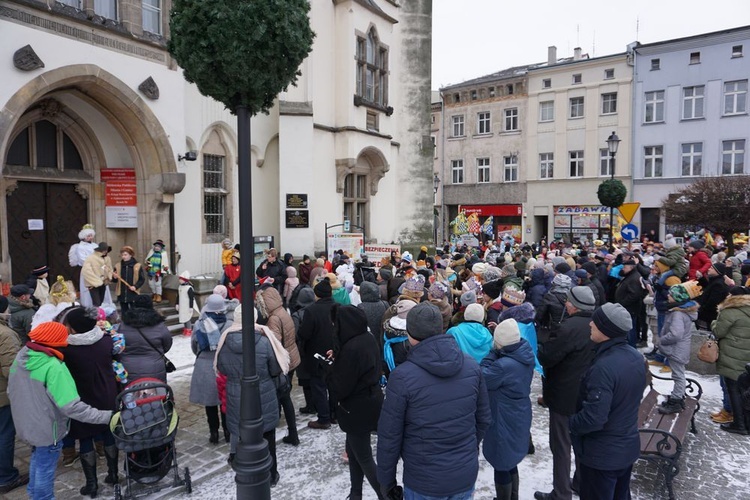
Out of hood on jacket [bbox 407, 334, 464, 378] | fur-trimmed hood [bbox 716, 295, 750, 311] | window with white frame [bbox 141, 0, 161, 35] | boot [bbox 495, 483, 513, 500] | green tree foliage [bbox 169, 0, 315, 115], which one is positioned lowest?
boot [bbox 495, 483, 513, 500]

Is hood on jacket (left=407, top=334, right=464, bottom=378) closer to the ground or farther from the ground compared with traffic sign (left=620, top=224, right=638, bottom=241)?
closer to the ground

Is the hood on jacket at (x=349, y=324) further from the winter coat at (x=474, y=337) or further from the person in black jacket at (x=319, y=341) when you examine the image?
the person in black jacket at (x=319, y=341)

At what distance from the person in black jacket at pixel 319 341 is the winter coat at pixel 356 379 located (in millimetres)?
1756

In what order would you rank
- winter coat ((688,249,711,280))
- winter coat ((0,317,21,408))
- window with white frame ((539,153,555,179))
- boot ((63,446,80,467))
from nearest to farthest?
1. winter coat ((0,317,21,408))
2. boot ((63,446,80,467))
3. winter coat ((688,249,711,280))
4. window with white frame ((539,153,555,179))

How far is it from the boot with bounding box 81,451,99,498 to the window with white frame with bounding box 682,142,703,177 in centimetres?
3337

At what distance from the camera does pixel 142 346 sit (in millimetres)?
5117

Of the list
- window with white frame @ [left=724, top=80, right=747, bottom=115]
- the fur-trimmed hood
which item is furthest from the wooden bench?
window with white frame @ [left=724, top=80, right=747, bottom=115]

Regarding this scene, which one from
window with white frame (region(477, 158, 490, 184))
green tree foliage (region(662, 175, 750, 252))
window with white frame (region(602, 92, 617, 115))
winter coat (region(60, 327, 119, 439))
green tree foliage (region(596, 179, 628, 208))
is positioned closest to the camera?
winter coat (region(60, 327, 119, 439))

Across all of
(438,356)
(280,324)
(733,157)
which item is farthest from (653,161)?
(438,356)

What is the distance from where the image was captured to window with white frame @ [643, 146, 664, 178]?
30.5m

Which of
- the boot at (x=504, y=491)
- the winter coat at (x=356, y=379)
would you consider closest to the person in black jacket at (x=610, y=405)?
the boot at (x=504, y=491)

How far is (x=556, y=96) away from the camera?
33188 mm

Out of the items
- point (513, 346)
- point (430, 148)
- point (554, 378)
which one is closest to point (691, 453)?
point (554, 378)

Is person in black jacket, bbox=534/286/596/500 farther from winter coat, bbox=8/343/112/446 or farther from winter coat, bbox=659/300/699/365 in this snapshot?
winter coat, bbox=8/343/112/446
